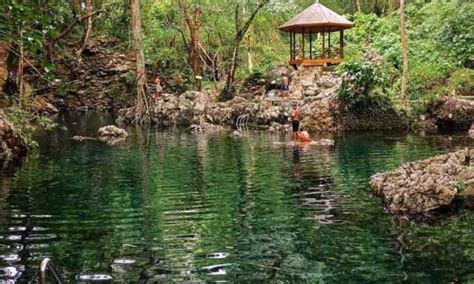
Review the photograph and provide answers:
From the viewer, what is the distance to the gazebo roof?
33125 mm

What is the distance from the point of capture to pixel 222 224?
9.70 meters

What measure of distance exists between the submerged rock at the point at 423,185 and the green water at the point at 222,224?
374mm

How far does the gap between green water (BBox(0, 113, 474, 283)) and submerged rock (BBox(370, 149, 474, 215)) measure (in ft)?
1.23

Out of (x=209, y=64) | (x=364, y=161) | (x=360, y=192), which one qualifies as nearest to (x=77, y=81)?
(x=209, y=64)

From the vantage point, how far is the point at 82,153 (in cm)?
1994

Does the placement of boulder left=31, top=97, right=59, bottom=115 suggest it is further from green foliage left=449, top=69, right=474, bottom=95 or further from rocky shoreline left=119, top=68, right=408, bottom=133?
green foliage left=449, top=69, right=474, bottom=95

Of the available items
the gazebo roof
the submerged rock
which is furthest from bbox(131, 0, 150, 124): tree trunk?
the submerged rock

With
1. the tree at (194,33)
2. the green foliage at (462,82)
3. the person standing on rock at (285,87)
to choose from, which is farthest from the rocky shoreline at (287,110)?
the tree at (194,33)

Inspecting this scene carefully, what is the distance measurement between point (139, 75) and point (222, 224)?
23.4 meters

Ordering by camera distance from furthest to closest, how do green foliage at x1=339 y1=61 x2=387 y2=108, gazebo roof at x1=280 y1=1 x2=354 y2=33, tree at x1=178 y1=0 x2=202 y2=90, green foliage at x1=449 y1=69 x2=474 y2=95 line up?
1. tree at x1=178 y1=0 x2=202 y2=90
2. gazebo roof at x1=280 y1=1 x2=354 y2=33
3. green foliage at x1=449 y1=69 x2=474 y2=95
4. green foliage at x1=339 y1=61 x2=387 y2=108

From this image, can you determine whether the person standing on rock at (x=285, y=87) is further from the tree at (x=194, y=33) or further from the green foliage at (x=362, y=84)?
the tree at (x=194, y=33)

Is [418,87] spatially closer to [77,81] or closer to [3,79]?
[3,79]

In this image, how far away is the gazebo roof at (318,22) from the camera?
33.1m

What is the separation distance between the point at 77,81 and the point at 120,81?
3.09m
